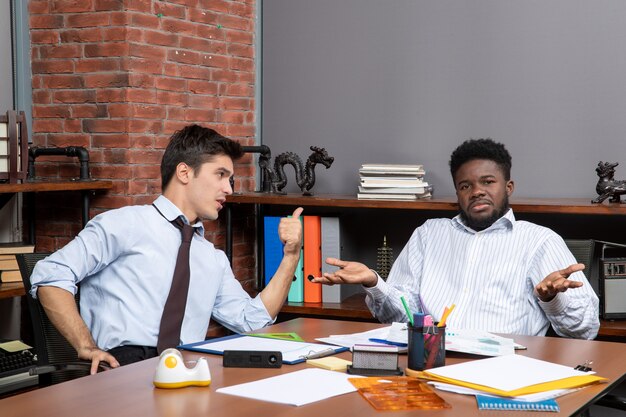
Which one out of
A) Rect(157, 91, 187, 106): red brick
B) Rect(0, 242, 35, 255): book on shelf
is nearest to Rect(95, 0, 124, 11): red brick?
Rect(157, 91, 187, 106): red brick

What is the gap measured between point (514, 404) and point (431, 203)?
1950mm

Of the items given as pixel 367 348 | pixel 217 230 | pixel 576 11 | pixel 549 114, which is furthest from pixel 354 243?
pixel 367 348

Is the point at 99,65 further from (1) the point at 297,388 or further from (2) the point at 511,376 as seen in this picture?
(2) the point at 511,376

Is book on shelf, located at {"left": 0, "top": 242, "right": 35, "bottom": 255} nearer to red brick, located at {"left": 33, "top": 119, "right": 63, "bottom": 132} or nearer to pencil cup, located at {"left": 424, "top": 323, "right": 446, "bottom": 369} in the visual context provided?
red brick, located at {"left": 33, "top": 119, "right": 63, "bottom": 132}

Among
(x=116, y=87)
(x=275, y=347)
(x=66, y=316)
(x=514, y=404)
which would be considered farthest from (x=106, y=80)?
(x=514, y=404)

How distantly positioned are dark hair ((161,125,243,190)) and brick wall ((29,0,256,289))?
0.83 meters

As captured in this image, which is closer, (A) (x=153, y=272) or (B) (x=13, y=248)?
(A) (x=153, y=272)

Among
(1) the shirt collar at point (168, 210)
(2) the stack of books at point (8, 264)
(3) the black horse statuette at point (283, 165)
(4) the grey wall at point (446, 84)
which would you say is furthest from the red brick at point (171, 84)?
(1) the shirt collar at point (168, 210)

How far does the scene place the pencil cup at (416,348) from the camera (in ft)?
6.86

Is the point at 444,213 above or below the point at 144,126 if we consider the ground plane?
below

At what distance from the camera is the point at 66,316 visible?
257cm

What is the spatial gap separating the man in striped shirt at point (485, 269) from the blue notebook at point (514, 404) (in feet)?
3.54

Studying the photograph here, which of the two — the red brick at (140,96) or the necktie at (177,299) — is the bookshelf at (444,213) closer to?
the red brick at (140,96)

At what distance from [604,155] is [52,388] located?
2.72 metres
